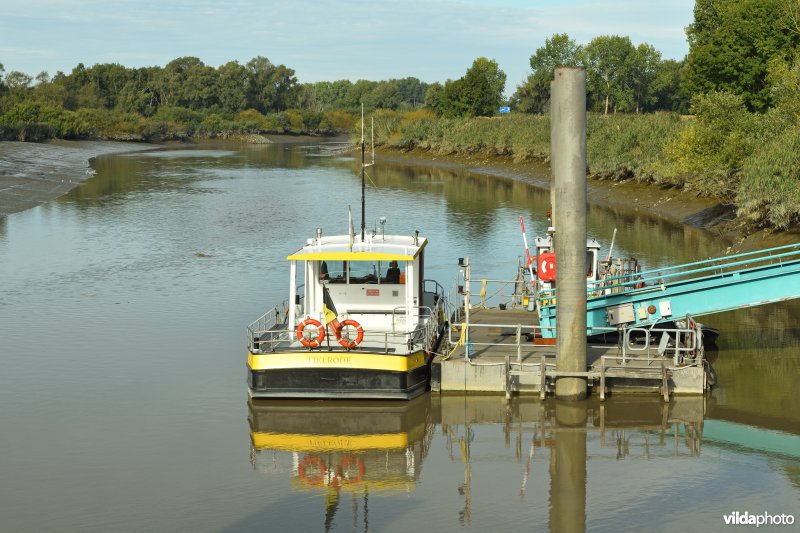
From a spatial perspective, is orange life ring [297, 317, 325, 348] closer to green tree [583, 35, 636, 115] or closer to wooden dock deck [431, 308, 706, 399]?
wooden dock deck [431, 308, 706, 399]

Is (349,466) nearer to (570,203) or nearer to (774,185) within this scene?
(570,203)

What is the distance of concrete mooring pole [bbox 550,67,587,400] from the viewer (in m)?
22.0

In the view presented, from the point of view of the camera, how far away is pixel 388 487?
1925 centimetres

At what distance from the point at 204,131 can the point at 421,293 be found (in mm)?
155500

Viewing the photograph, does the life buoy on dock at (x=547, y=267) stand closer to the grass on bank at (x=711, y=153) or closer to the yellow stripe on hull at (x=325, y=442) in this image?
the yellow stripe on hull at (x=325, y=442)

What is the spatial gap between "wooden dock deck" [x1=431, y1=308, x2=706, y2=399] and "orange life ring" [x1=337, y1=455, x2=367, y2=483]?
3.73 m

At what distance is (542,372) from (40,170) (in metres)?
73.8

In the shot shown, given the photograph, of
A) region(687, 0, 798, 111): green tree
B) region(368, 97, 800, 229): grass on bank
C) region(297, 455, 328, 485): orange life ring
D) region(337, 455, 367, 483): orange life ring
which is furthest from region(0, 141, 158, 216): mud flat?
region(687, 0, 798, 111): green tree

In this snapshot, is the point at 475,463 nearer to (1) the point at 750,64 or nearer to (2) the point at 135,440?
(2) the point at 135,440

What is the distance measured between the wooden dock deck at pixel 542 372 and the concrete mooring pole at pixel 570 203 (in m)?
1.15

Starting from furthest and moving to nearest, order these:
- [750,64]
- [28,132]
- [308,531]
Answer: [28,132], [750,64], [308,531]

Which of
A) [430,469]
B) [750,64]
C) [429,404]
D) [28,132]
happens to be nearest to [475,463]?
[430,469]

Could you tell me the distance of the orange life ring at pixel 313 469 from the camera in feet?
64.1

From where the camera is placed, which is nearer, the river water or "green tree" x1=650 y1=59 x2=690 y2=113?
the river water
